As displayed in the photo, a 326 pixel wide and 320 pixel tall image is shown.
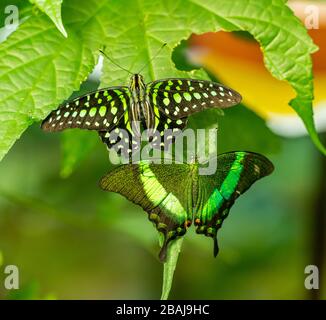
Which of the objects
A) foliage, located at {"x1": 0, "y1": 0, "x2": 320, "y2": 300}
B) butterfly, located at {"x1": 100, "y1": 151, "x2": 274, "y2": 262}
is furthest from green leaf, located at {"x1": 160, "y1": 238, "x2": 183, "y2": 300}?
foliage, located at {"x1": 0, "y1": 0, "x2": 320, "y2": 300}

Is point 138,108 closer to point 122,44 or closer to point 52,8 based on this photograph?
point 122,44

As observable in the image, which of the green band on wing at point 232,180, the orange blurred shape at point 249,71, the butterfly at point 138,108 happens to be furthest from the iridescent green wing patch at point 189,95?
the orange blurred shape at point 249,71

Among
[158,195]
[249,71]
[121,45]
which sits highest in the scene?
[249,71]

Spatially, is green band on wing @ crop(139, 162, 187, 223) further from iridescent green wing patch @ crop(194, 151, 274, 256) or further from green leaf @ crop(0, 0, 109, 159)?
green leaf @ crop(0, 0, 109, 159)

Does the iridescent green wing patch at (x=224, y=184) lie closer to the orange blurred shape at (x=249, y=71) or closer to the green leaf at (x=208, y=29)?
the green leaf at (x=208, y=29)

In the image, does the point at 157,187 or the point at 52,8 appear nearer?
the point at 52,8

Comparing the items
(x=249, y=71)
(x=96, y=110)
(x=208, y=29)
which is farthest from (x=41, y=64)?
(x=249, y=71)

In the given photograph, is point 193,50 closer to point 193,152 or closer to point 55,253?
point 193,152
